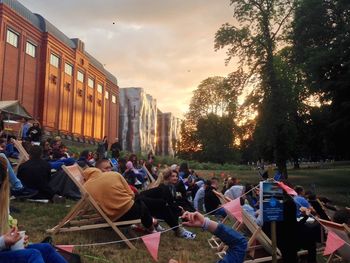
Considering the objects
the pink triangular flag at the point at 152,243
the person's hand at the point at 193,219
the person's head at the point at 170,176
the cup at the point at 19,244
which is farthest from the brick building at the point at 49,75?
the person's hand at the point at 193,219

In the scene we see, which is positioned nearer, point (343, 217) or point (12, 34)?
point (343, 217)

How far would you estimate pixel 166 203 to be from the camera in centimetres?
790

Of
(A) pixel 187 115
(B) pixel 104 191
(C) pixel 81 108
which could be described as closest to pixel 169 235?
(B) pixel 104 191

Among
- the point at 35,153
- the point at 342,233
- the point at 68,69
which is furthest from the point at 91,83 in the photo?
the point at 342,233

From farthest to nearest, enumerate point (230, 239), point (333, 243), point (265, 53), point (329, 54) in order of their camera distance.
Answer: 1. point (265, 53)
2. point (329, 54)
3. point (333, 243)
4. point (230, 239)

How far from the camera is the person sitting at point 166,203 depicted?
7.83 meters

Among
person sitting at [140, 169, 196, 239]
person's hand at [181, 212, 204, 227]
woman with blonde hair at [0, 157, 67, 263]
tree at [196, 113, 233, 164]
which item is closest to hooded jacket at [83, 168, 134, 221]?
person sitting at [140, 169, 196, 239]

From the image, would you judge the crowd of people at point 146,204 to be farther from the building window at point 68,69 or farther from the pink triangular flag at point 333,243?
the building window at point 68,69

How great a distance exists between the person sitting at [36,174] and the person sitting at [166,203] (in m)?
2.42

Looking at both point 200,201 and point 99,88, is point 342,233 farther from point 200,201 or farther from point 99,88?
point 99,88

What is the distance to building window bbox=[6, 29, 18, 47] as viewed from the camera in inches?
1414

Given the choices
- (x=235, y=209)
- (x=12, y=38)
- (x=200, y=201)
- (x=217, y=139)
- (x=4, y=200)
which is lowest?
(x=200, y=201)

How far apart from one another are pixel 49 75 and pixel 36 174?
36.0 m

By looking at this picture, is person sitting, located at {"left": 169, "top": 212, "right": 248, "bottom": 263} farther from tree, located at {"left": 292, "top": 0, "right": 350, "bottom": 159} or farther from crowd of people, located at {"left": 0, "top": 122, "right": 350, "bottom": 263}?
tree, located at {"left": 292, "top": 0, "right": 350, "bottom": 159}
